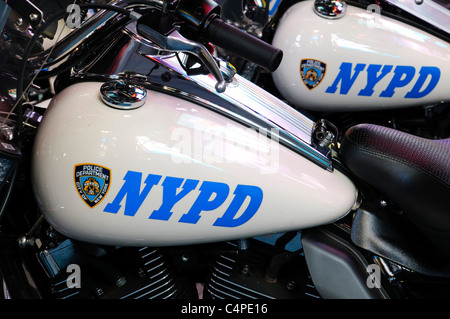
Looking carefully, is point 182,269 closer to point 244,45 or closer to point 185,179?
point 185,179

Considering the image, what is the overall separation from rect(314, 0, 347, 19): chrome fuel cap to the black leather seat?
2.31 ft

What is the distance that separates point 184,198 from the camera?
40.6 inches

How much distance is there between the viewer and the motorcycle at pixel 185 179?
1002mm

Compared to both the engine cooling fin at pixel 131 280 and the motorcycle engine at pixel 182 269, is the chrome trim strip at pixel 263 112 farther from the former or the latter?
the engine cooling fin at pixel 131 280

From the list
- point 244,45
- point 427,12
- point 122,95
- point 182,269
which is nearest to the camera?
point 244,45

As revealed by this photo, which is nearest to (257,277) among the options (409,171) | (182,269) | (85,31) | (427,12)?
(182,269)

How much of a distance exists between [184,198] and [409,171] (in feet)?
1.55

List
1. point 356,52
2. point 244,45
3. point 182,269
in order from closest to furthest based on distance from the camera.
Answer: point 244,45, point 182,269, point 356,52

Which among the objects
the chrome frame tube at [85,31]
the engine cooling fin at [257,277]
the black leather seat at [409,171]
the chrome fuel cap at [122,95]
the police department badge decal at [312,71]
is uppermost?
the chrome frame tube at [85,31]

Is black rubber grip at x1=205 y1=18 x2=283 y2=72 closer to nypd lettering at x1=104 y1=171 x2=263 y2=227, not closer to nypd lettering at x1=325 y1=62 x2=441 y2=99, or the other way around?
nypd lettering at x1=104 y1=171 x2=263 y2=227

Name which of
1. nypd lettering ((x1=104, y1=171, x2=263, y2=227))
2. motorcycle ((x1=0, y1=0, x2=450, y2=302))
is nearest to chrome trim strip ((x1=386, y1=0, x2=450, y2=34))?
motorcycle ((x1=0, y1=0, x2=450, y2=302))

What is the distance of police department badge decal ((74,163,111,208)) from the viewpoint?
1.00 meters

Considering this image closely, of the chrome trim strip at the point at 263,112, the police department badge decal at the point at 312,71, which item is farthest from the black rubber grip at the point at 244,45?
the police department badge decal at the point at 312,71

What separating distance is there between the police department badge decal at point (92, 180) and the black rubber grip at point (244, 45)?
321mm
